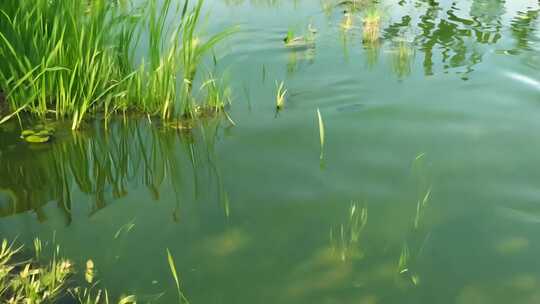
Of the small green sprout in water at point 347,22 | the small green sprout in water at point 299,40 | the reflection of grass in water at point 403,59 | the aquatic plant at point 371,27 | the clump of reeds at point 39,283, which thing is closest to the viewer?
the clump of reeds at point 39,283

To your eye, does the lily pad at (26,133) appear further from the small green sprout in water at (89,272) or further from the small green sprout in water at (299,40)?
the small green sprout in water at (299,40)

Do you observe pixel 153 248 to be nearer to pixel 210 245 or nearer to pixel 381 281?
pixel 210 245

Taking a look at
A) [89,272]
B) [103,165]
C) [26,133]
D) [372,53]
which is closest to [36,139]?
[26,133]

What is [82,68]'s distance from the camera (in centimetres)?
309

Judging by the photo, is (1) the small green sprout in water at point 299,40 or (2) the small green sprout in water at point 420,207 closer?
(2) the small green sprout in water at point 420,207

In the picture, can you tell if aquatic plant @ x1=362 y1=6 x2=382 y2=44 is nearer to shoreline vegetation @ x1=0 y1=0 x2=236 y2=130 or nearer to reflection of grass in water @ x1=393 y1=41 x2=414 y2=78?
reflection of grass in water @ x1=393 y1=41 x2=414 y2=78

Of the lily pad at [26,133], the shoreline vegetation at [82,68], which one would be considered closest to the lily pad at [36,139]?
the lily pad at [26,133]

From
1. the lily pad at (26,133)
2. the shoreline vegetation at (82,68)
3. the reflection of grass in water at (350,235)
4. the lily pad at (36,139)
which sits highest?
the shoreline vegetation at (82,68)

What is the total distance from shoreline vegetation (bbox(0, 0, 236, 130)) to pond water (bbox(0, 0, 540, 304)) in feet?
0.46

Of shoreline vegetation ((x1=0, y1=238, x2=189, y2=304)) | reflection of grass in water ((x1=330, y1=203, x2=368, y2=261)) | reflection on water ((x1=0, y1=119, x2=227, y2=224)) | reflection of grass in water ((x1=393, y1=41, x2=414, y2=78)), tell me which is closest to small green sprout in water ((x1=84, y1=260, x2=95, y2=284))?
shoreline vegetation ((x1=0, y1=238, x2=189, y2=304))

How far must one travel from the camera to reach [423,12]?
16.7 feet

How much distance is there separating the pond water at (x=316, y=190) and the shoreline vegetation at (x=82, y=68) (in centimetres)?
14

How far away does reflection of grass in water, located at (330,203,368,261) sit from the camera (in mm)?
2088

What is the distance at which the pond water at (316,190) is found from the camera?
1.97 meters
